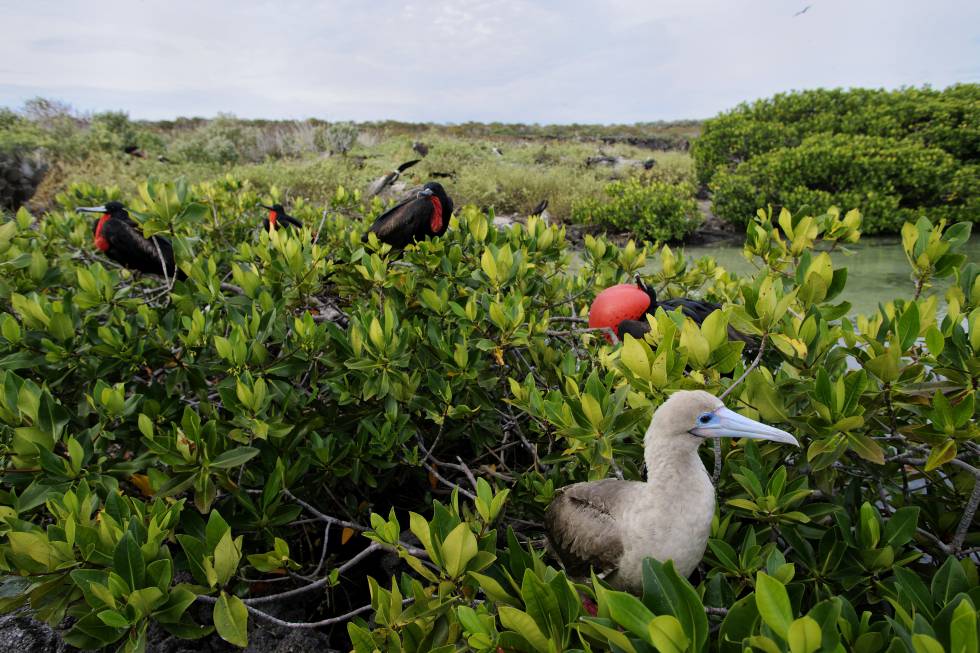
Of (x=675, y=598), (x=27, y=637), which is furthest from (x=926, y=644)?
(x=27, y=637)

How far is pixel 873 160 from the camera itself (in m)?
9.01

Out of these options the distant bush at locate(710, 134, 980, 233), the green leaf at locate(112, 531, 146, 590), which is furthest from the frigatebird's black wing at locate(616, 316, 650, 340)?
the distant bush at locate(710, 134, 980, 233)

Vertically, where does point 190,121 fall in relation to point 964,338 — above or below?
above

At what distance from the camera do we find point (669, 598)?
79 cm

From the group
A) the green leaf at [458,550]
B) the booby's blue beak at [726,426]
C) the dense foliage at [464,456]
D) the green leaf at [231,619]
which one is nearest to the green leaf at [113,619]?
the dense foliage at [464,456]

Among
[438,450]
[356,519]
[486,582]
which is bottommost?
[356,519]

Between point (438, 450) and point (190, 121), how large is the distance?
35.7 meters

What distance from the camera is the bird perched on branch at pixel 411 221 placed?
3.46m

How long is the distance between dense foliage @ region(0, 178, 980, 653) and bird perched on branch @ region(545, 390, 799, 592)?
3.4 inches

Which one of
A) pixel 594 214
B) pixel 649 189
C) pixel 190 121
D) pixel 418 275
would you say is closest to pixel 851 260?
pixel 649 189

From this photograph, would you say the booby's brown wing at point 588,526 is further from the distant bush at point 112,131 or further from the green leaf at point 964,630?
the distant bush at point 112,131

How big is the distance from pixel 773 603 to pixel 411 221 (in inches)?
122

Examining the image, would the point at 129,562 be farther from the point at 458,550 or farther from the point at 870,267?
the point at 870,267

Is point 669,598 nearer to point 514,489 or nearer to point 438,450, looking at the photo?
point 514,489
